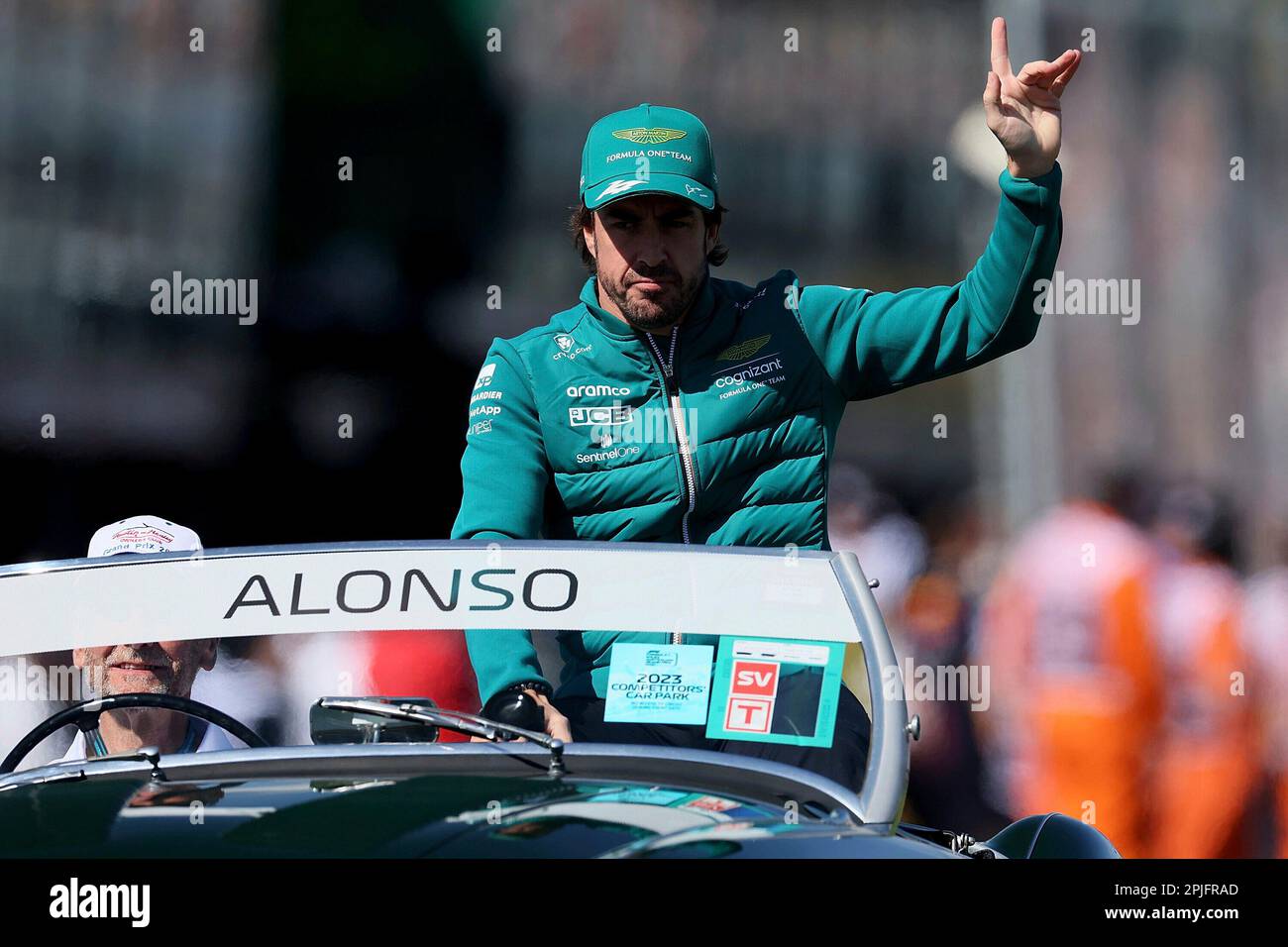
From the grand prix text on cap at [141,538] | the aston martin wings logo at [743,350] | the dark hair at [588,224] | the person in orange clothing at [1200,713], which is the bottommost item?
the person in orange clothing at [1200,713]

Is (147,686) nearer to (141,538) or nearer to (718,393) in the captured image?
(141,538)

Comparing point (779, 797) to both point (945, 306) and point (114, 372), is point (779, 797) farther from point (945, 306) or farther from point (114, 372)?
point (114, 372)

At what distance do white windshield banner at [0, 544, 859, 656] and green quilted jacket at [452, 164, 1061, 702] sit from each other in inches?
11.9

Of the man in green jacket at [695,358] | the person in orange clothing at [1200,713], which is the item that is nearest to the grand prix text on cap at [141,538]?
the man in green jacket at [695,358]

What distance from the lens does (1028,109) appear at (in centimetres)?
287

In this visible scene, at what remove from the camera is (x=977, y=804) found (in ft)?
17.8

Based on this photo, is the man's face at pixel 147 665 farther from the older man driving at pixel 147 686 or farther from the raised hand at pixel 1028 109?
the raised hand at pixel 1028 109

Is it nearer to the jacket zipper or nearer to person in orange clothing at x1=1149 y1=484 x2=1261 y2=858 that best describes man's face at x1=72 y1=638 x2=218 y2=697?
the jacket zipper

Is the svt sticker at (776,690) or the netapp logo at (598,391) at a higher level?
the netapp logo at (598,391)

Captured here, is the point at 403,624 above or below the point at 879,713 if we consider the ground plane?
above

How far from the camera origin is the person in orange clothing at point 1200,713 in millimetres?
5219

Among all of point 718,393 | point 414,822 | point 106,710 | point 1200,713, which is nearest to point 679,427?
point 718,393
